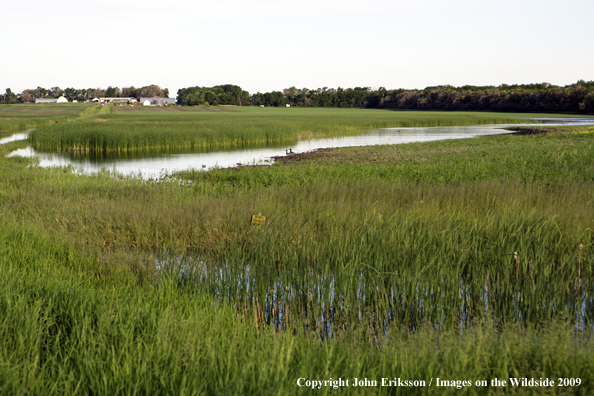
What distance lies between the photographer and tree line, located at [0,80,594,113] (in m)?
89.0

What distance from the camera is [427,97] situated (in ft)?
382

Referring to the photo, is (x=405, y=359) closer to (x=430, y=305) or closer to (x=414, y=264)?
(x=430, y=305)

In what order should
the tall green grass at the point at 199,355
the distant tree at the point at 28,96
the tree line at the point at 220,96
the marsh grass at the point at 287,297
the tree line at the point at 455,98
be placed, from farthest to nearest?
1. the distant tree at the point at 28,96
2. the tree line at the point at 220,96
3. the tree line at the point at 455,98
4. the marsh grass at the point at 287,297
5. the tall green grass at the point at 199,355

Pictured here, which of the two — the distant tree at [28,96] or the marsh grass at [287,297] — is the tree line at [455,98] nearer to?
the marsh grass at [287,297]

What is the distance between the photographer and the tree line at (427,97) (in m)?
89.0

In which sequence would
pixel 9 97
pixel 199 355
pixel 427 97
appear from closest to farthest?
pixel 199 355
pixel 427 97
pixel 9 97

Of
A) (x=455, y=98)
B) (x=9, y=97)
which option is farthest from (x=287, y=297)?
(x=9, y=97)

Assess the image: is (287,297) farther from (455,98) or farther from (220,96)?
(220,96)

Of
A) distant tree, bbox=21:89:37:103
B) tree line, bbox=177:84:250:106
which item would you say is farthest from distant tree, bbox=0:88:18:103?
tree line, bbox=177:84:250:106

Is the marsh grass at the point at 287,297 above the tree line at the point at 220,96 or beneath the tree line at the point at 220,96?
beneath

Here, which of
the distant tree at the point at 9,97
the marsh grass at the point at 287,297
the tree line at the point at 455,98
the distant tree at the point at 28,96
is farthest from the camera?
the distant tree at the point at 28,96

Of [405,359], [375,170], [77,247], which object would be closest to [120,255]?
[77,247]

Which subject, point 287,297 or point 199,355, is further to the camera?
point 287,297

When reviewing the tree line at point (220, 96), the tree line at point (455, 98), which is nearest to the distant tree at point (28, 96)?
the tree line at point (220, 96)
